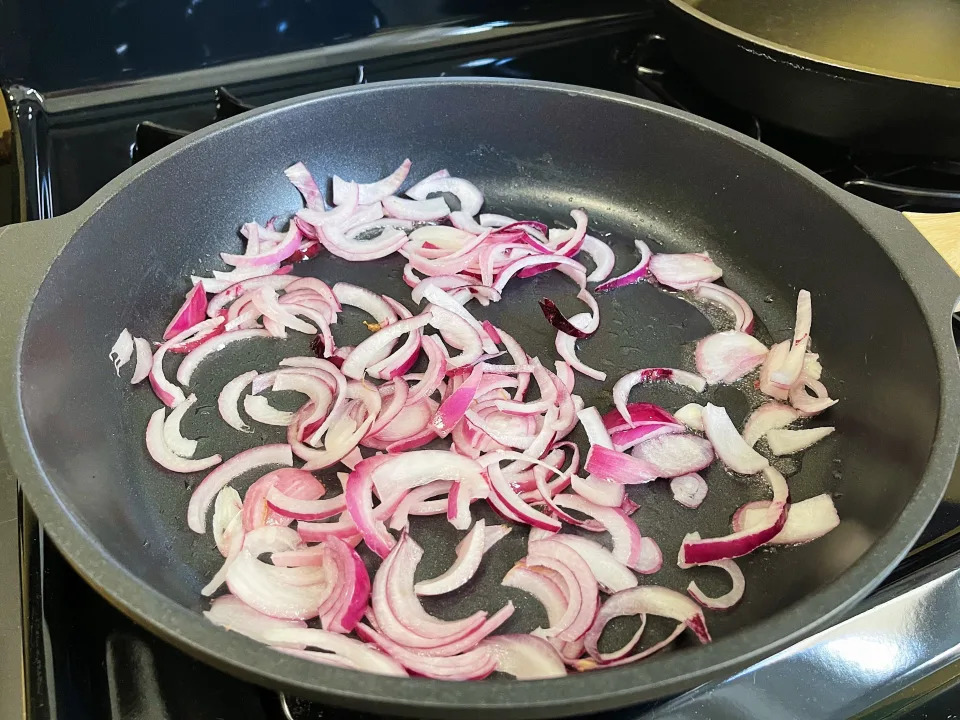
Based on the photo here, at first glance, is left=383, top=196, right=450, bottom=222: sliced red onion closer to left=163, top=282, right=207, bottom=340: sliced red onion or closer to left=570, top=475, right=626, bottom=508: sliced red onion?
left=163, top=282, right=207, bottom=340: sliced red onion

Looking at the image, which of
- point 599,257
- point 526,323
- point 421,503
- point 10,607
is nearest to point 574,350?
point 526,323

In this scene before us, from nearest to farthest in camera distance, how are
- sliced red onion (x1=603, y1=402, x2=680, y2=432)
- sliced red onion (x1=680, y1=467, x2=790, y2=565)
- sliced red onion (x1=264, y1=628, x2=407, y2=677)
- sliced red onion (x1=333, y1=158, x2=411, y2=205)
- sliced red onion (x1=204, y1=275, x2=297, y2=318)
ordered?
1. sliced red onion (x1=264, y1=628, x2=407, y2=677)
2. sliced red onion (x1=680, y1=467, x2=790, y2=565)
3. sliced red onion (x1=603, y1=402, x2=680, y2=432)
4. sliced red onion (x1=204, y1=275, x2=297, y2=318)
5. sliced red onion (x1=333, y1=158, x2=411, y2=205)

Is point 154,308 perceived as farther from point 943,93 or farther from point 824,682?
point 943,93

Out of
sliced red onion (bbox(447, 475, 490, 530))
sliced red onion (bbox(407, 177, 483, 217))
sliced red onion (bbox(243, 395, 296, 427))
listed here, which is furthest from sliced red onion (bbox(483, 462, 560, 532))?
sliced red onion (bbox(407, 177, 483, 217))

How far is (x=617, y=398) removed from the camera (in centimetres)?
83

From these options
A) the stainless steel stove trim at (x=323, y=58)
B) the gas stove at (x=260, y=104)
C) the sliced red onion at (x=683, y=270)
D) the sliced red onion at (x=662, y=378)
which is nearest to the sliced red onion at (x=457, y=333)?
the sliced red onion at (x=662, y=378)

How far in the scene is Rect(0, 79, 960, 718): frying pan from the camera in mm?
489

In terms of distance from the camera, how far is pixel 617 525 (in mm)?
719

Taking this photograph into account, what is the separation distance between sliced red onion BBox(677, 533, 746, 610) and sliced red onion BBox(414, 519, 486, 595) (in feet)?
0.62

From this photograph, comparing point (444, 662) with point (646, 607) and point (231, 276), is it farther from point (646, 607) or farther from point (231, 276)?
point (231, 276)

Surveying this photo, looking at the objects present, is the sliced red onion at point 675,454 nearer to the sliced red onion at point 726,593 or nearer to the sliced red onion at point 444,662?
the sliced red onion at point 726,593

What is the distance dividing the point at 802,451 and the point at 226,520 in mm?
594

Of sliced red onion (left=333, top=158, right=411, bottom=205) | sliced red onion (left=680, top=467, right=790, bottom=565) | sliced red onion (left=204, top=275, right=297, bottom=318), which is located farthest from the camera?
sliced red onion (left=333, top=158, right=411, bottom=205)

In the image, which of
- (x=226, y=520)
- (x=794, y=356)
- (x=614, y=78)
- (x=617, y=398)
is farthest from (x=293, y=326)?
(x=614, y=78)
